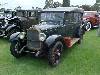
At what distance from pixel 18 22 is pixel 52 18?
3.76 meters

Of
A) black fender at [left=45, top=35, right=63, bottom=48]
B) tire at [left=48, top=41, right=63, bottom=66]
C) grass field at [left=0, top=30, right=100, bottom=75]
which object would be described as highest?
black fender at [left=45, top=35, right=63, bottom=48]

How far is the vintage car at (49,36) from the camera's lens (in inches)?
339

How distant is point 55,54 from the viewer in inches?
343

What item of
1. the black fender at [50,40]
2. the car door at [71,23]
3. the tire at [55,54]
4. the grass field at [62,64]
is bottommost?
the grass field at [62,64]

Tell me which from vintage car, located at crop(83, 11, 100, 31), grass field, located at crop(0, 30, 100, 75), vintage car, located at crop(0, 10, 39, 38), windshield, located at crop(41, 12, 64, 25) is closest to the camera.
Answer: grass field, located at crop(0, 30, 100, 75)

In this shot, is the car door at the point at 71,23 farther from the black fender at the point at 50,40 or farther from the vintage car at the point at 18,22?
the vintage car at the point at 18,22

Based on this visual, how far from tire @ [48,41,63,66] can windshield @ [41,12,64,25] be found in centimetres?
136

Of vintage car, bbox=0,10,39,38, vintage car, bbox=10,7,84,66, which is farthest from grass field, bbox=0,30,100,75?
vintage car, bbox=0,10,39,38

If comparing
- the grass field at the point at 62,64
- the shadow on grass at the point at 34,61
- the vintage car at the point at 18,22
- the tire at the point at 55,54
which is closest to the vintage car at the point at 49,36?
the tire at the point at 55,54

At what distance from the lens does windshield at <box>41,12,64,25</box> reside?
10.0m

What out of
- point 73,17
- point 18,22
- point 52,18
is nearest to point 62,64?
point 52,18

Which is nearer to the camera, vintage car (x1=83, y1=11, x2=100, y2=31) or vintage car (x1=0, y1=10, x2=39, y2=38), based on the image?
vintage car (x1=0, y1=10, x2=39, y2=38)

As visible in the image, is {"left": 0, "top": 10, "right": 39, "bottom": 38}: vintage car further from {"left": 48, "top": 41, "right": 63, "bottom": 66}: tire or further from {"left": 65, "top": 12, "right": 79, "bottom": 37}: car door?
{"left": 48, "top": 41, "right": 63, "bottom": 66}: tire

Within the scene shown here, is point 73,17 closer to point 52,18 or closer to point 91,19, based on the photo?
point 52,18
